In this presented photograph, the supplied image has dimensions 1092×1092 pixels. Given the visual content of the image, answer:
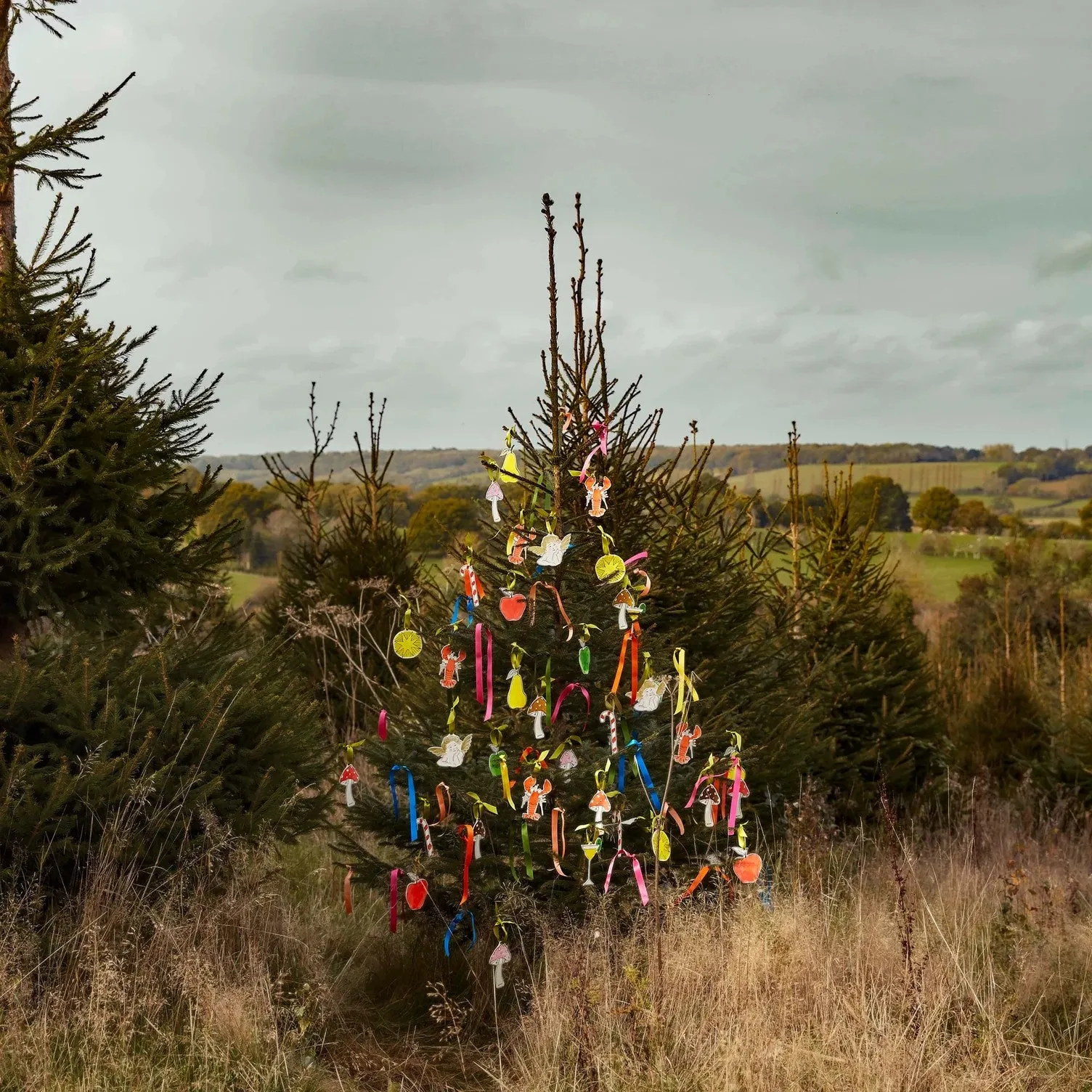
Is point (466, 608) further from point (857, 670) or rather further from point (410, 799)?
point (857, 670)

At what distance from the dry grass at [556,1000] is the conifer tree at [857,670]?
3.03 metres

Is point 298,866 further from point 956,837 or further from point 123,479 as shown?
point 956,837

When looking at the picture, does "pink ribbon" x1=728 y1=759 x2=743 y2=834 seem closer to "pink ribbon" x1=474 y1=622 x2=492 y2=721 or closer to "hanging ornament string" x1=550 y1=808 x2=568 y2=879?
"hanging ornament string" x1=550 y1=808 x2=568 y2=879

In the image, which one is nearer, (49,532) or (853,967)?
(853,967)

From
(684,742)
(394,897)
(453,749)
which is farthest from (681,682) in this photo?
(394,897)

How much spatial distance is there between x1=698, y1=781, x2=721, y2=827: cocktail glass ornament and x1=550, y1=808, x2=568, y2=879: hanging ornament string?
1.90 ft

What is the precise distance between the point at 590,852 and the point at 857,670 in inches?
198

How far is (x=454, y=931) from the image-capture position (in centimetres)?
448

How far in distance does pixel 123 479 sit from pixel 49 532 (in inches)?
16.1

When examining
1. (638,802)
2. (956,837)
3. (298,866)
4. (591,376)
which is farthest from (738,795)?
(956,837)

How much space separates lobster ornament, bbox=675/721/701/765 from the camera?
393 centimetres

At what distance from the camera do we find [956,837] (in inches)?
307

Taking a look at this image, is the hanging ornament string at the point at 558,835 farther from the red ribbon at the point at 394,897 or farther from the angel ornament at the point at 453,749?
the red ribbon at the point at 394,897

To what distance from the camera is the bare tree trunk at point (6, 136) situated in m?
4.90
